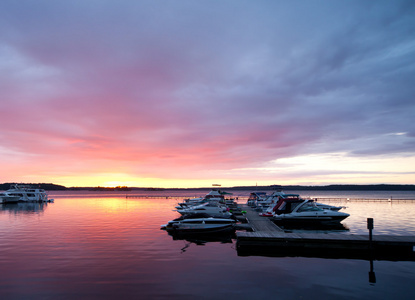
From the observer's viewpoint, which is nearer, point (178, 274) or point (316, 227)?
point (178, 274)

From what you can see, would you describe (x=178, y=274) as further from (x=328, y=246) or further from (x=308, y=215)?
(x=308, y=215)

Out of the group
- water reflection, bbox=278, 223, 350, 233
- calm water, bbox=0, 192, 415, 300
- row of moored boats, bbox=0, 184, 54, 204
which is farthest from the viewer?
row of moored boats, bbox=0, 184, 54, 204

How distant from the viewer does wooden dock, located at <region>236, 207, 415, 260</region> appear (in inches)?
773

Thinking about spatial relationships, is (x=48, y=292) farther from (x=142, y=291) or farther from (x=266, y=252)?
(x=266, y=252)

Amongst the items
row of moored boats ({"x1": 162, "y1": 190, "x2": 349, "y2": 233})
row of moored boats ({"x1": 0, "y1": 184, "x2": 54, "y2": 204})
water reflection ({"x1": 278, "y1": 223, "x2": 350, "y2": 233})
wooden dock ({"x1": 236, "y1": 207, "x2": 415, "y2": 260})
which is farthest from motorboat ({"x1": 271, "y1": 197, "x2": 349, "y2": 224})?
row of moored boats ({"x1": 0, "y1": 184, "x2": 54, "y2": 204})

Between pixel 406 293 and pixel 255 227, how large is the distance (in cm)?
1577

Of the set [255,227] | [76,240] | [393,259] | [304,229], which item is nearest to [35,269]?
[76,240]

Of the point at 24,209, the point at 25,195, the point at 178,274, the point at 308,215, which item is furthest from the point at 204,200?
the point at 25,195

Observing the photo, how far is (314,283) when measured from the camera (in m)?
14.2

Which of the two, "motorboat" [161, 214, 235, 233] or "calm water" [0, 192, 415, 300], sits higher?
"motorboat" [161, 214, 235, 233]

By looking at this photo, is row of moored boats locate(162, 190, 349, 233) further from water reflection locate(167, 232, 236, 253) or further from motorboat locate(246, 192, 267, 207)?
motorboat locate(246, 192, 267, 207)

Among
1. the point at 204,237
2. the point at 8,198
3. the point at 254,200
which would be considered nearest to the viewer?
the point at 204,237

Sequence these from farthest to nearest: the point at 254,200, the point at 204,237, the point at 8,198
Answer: the point at 8,198
the point at 254,200
the point at 204,237

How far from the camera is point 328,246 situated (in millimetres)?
20312
